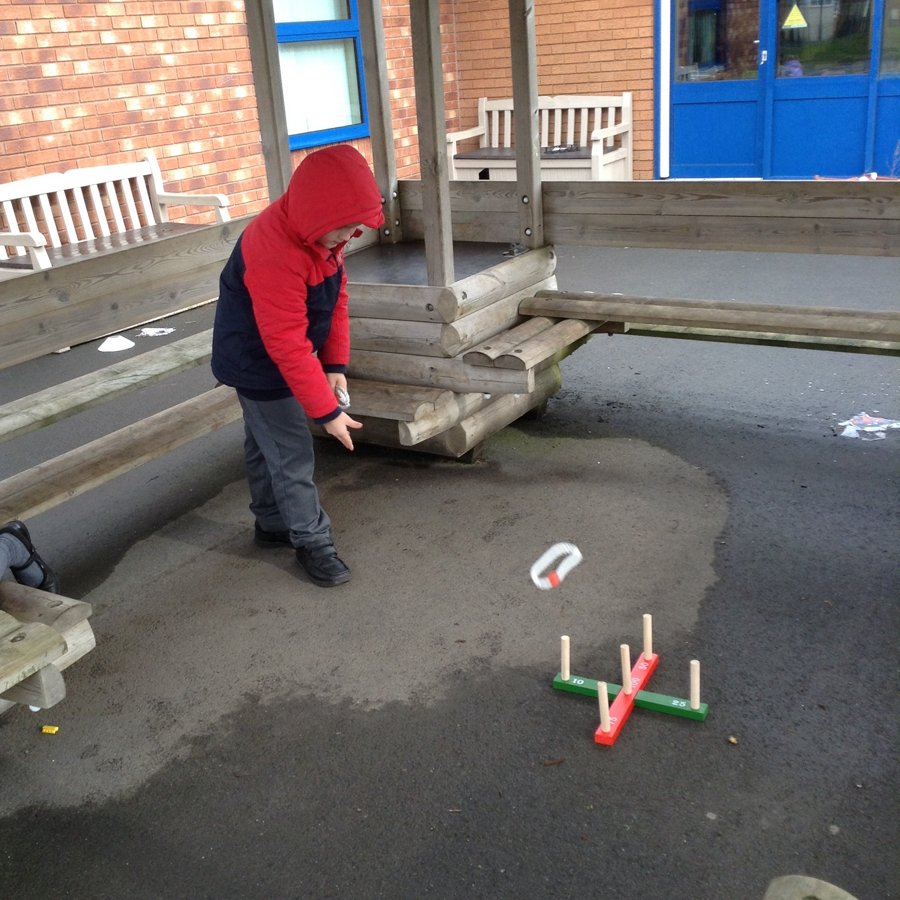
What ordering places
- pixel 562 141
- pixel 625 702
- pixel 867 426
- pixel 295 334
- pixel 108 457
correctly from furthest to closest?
1. pixel 562 141
2. pixel 867 426
3. pixel 108 457
4. pixel 295 334
5. pixel 625 702

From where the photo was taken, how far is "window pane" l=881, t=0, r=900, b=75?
10148 millimetres

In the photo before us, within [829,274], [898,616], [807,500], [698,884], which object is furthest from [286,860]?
[829,274]

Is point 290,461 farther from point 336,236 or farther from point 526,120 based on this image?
point 526,120

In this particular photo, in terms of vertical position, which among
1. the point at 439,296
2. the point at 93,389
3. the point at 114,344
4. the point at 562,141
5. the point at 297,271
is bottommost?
the point at 114,344

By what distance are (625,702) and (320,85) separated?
8843 millimetres

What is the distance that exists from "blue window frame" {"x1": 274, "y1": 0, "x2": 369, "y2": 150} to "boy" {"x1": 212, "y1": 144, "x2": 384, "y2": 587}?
21.6 feet

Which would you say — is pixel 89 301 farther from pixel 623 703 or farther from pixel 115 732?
pixel 623 703

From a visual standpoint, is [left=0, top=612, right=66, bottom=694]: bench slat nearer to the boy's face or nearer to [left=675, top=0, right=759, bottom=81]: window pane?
the boy's face

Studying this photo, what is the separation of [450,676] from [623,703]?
638 mm

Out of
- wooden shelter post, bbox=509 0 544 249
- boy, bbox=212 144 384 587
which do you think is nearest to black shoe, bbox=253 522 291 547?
boy, bbox=212 144 384 587

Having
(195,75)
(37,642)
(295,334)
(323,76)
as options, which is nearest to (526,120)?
(295,334)

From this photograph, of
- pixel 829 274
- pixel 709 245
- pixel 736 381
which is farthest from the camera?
pixel 829 274

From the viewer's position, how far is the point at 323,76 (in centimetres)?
1045

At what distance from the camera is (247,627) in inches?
153
